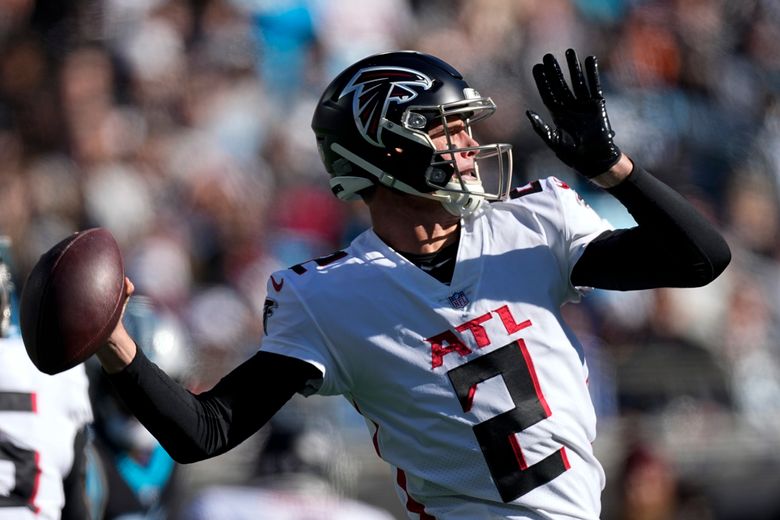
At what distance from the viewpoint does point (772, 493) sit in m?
6.76

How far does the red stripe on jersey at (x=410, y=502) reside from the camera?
306 cm

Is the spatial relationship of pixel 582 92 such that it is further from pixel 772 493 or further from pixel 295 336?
pixel 772 493

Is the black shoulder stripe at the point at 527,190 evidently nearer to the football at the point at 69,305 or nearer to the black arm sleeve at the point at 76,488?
the football at the point at 69,305

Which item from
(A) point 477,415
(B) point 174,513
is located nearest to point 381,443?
(A) point 477,415

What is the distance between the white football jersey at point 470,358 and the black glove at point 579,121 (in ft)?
0.83

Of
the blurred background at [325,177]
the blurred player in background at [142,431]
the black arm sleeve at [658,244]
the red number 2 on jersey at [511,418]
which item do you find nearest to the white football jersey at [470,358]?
the red number 2 on jersey at [511,418]

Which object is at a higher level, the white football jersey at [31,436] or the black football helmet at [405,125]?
the black football helmet at [405,125]

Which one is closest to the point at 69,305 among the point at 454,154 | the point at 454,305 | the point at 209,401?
the point at 209,401

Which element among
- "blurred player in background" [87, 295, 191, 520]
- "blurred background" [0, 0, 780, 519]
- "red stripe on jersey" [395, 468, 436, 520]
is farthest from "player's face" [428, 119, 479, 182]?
"blurred background" [0, 0, 780, 519]

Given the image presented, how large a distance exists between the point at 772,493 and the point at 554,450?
4232 mm

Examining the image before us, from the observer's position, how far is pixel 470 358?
2.98 meters

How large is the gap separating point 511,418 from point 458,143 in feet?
2.39

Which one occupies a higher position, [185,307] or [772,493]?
[185,307]

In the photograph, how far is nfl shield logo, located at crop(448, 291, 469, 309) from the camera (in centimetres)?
305
